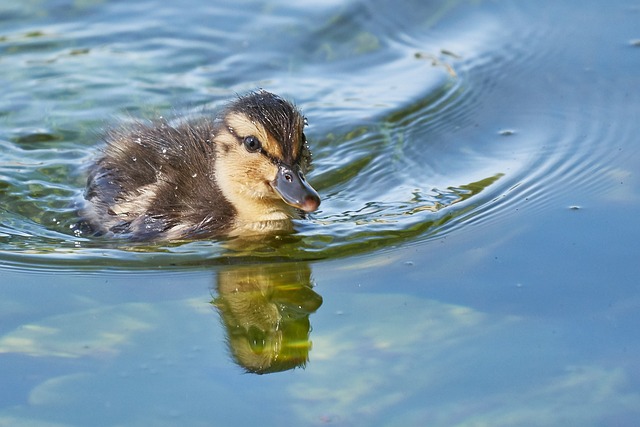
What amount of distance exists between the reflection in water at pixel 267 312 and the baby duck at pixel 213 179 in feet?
1.27

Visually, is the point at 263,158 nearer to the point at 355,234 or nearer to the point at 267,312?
the point at 355,234

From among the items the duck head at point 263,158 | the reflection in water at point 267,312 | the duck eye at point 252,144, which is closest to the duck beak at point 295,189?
the duck head at point 263,158

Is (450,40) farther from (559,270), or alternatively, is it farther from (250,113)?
(559,270)

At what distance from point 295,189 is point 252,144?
335 millimetres

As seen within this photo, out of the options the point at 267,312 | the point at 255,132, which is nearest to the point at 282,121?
the point at 255,132

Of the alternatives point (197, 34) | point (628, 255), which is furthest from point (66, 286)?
point (197, 34)

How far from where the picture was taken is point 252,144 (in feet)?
16.0

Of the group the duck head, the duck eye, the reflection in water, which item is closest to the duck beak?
the duck head

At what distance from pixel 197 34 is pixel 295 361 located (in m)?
4.00

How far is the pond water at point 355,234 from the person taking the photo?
3.52 metres

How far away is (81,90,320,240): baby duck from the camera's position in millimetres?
4797

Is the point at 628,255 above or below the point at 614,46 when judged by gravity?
below

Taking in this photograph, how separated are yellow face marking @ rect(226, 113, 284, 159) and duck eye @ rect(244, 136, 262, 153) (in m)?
0.02

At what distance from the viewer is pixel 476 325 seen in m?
3.88
